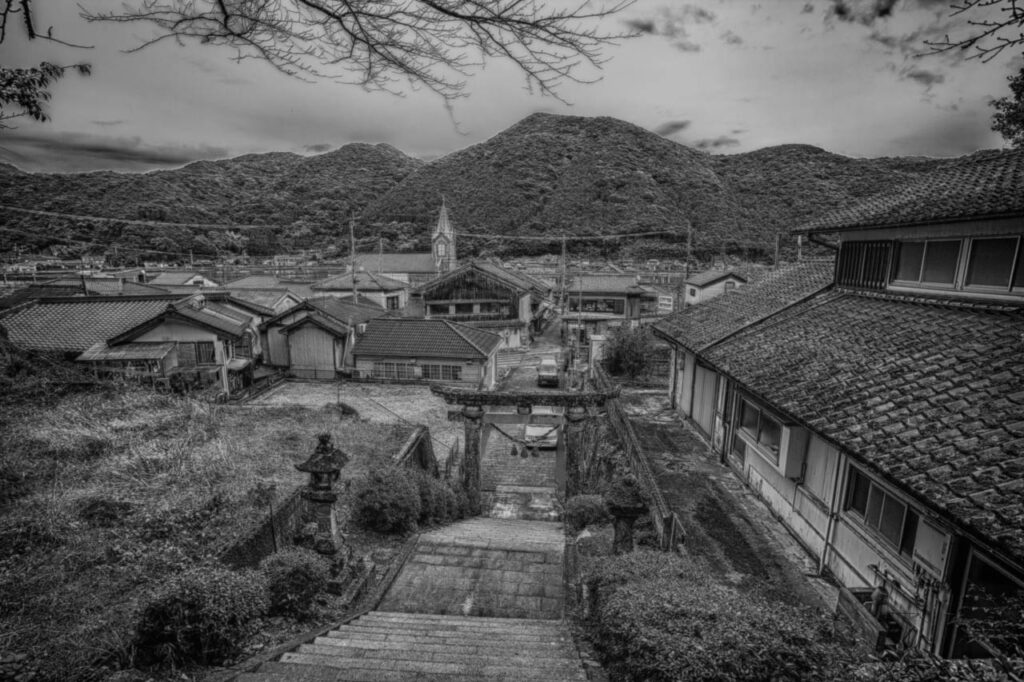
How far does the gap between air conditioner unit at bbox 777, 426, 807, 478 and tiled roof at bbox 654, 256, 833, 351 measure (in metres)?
4.17

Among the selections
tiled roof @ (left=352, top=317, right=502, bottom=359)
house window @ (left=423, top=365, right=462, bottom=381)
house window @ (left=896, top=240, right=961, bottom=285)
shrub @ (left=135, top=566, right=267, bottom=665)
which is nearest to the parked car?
tiled roof @ (left=352, top=317, right=502, bottom=359)

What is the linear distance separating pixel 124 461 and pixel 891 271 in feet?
63.0

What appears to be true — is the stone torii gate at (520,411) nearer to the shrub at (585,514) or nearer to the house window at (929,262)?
the shrub at (585,514)

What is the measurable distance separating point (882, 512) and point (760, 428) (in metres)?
4.12

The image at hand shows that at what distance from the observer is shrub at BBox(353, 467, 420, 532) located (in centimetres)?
1036

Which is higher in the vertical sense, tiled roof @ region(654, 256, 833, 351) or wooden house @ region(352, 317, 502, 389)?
tiled roof @ region(654, 256, 833, 351)

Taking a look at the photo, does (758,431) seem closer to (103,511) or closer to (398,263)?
(103,511)

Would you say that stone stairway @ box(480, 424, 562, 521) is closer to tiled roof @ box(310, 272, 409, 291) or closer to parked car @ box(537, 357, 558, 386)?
parked car @ box(537, 357, 558, 386)

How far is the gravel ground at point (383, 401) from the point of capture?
864 inches

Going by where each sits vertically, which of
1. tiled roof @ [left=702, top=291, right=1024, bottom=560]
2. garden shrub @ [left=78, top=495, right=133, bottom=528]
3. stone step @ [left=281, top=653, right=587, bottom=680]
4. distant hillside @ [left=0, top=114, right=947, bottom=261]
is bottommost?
garden shrub @ [left=78, top=495, right=133, bottom=528]

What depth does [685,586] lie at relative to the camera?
5641 millimetres

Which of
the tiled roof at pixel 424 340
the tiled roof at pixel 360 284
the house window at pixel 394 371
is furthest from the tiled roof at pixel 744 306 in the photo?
the tiled roof at pixel 360 284

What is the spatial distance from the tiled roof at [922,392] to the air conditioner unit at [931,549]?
1133 millimetres

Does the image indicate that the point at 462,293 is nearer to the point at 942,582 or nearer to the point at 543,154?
the point at 942,582
